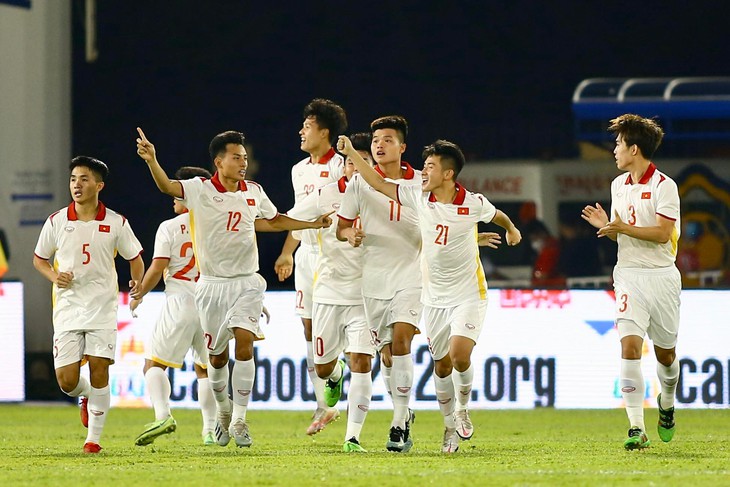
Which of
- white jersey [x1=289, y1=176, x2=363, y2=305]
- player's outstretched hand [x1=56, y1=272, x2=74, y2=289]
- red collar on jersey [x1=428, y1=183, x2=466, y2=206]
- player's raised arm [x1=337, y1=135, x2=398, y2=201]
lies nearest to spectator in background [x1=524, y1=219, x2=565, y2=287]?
white jersey [x1=289, y1=176, x2=363, y2=305]

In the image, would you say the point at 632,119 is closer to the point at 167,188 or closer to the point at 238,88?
the point at 167,188

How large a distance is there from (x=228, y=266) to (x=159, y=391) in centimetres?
134

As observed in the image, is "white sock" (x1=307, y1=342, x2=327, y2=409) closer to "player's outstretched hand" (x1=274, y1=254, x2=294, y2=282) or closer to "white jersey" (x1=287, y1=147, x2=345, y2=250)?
"player's outstretched hand" (x1=274, y1=254, x2=294, y2=282)

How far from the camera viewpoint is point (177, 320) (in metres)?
11.0

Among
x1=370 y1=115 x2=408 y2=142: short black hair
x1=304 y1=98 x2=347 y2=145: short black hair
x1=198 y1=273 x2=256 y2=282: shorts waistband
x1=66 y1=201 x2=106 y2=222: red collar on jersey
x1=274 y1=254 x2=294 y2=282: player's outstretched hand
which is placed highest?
x1=304 y1=98 x2=347 y2=145: short black hair

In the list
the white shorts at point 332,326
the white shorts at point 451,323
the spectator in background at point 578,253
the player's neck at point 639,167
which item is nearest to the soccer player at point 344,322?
the white shorts at point 332,326

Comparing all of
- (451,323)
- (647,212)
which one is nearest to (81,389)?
(451,323)

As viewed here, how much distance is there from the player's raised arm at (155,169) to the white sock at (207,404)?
168 centimetres

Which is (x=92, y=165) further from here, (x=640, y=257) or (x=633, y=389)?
(x=633, y=389)

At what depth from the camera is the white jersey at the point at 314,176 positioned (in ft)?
37.9

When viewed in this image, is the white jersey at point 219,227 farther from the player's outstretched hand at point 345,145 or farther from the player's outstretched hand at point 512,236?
the player's outstretched hand at point 512,236

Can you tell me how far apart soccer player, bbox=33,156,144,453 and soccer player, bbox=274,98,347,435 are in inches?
A: 68.7

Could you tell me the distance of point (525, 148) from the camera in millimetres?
23125

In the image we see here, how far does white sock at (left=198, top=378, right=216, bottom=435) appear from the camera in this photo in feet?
35.6
